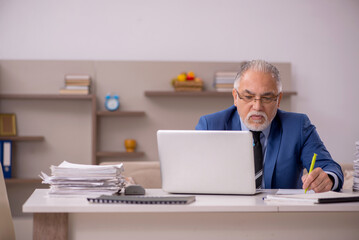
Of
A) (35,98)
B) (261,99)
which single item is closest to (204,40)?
(35,98)

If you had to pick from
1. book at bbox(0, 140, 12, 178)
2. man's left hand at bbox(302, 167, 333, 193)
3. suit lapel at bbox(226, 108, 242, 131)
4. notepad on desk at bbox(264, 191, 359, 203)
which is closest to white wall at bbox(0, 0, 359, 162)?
book at bbox(0, 140, 12, 178)

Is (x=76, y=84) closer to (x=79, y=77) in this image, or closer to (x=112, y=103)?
(x=79, y=77)

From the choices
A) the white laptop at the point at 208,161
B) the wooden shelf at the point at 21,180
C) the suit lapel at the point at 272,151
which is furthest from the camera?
the wooden shelf at the point at 21,180

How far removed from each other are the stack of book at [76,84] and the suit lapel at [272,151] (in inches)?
99.9

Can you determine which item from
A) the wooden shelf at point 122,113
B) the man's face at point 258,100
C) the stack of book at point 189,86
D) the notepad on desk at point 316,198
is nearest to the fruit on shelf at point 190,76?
the stack of book at point 189,86

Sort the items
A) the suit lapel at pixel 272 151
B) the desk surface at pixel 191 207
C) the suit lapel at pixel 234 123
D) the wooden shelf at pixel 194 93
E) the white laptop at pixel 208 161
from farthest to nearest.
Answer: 1. the wooden shelf at pixel 194 93
2. the suit lapel at pixel 234 123
3. the suit lapel at pixel 272 151
4. the white laptop at pixel 208 161
5. the desk surface at pixel 191 207

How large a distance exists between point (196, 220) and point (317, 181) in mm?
568

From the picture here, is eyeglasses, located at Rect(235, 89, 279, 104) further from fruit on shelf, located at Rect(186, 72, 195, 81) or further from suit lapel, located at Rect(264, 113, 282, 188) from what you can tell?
fruit on shelf, located at Rect(186, 72, 195, 81)

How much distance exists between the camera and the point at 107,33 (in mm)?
4758

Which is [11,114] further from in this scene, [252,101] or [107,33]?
[252,101]

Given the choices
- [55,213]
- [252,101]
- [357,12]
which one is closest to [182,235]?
[55,213]

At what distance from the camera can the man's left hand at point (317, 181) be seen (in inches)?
73.0

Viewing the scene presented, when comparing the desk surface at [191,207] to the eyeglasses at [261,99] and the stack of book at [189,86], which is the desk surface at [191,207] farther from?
the stack of book at [189,86]

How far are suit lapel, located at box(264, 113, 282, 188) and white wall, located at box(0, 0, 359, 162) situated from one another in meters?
2.55
